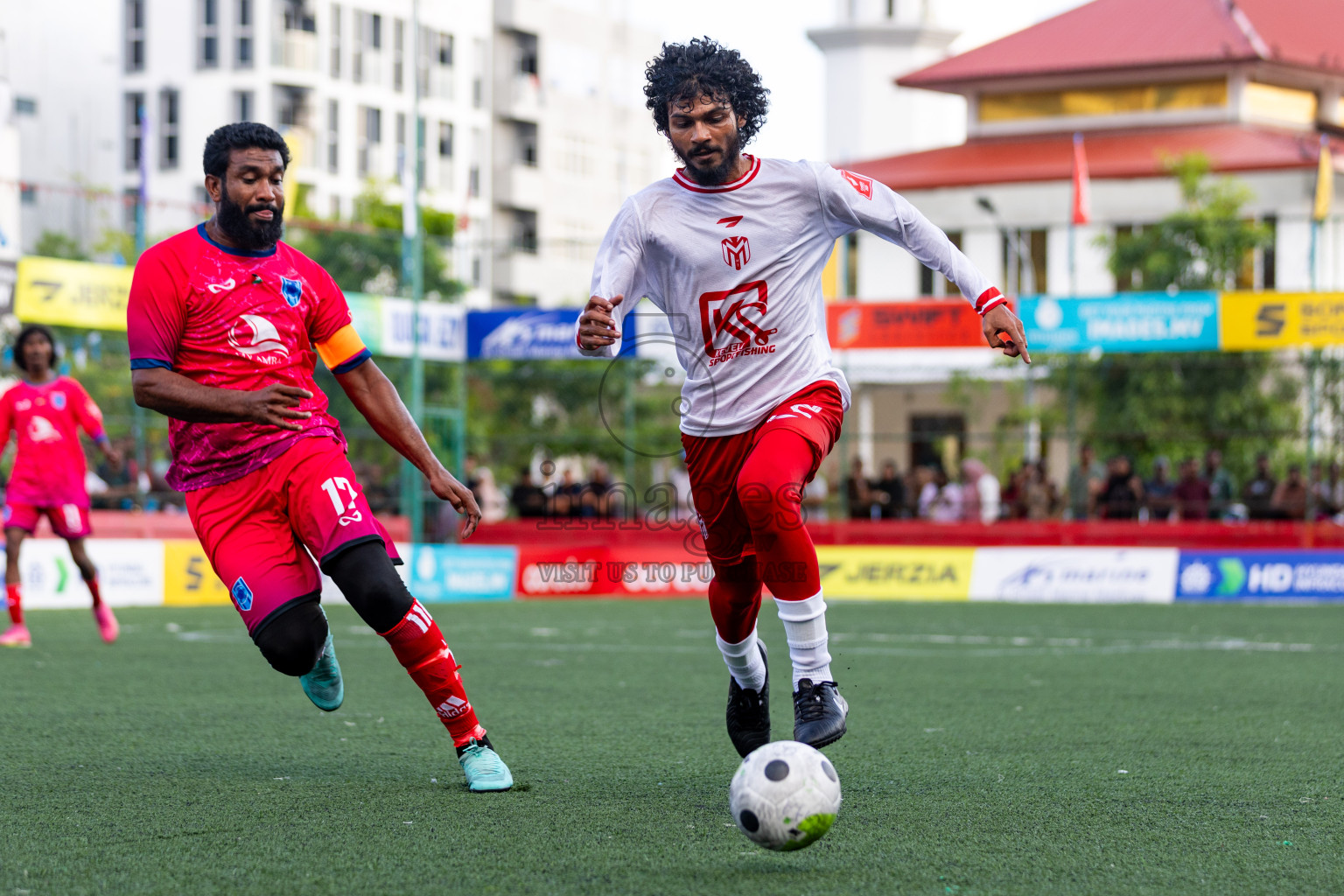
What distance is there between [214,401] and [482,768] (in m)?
1.43

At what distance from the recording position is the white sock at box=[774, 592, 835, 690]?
18.0 ft

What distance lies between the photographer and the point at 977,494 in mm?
23609

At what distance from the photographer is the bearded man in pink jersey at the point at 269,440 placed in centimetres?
563

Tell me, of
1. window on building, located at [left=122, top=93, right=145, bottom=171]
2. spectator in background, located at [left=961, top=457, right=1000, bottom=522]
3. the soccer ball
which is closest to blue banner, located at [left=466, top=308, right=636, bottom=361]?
spectator in background, located at [left=961, top=457, right=1000, bottom=522]

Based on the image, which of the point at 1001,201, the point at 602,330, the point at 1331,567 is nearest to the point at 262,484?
the point at 602,330

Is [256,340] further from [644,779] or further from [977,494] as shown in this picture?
[977,494]

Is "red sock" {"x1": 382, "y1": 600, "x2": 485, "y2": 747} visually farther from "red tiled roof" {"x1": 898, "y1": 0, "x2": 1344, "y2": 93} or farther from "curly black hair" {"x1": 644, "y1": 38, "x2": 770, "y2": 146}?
"red tiled roof" {"x1": 898, "y1": 0, "x2": 1344, "y2": 93}

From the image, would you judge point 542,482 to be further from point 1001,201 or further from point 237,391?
point 1001,201

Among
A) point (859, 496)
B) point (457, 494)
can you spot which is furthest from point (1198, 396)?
point (457, 494)

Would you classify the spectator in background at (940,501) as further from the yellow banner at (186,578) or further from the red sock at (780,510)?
the red sock at (780,510)

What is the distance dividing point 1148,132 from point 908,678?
36.7 m

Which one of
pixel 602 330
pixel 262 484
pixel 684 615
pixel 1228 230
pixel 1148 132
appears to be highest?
pixel 1148 132

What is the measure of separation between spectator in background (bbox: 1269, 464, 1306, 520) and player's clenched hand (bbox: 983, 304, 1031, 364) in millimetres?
17430

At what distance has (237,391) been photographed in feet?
18.2
